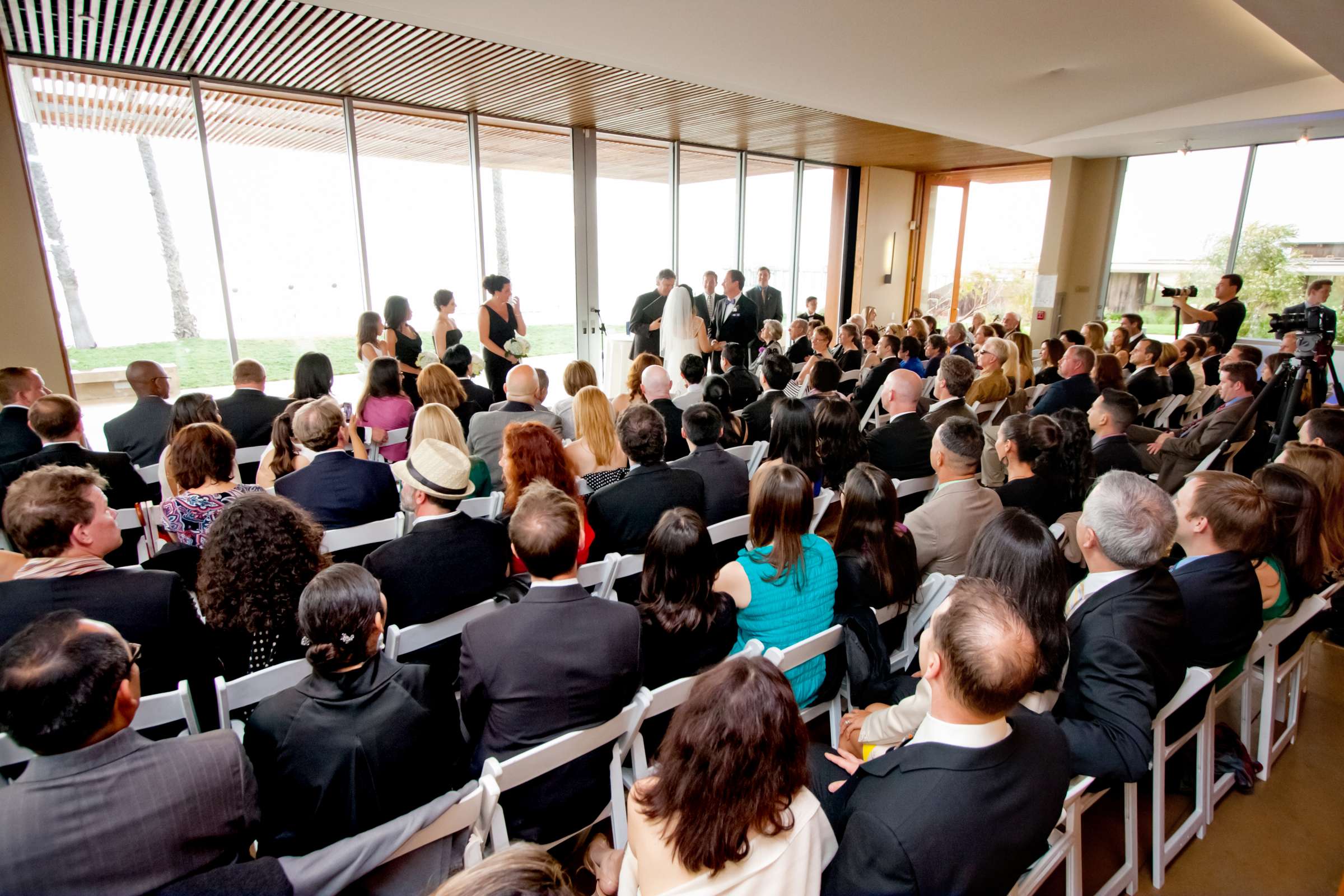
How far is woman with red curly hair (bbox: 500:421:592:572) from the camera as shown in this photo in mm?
3055

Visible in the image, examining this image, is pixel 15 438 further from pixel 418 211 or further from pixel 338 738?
pixel 418 211

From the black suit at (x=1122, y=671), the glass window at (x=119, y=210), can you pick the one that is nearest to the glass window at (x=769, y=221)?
the glass window at (x=119, y=210)

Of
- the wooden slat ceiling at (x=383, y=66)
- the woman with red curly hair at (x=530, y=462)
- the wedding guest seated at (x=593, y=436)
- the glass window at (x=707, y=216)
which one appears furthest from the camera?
the glass window at (x=707, y=216)

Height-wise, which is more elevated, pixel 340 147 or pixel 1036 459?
pixel 340 147

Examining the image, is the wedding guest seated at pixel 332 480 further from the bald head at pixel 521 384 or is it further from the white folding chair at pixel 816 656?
the white folding chair at pixel 816 656

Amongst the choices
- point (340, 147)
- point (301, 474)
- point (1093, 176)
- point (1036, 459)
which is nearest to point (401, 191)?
point (340, 147)

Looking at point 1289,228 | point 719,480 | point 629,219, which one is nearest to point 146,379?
point 719,480

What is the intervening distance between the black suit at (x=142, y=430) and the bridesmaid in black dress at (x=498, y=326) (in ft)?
10.1

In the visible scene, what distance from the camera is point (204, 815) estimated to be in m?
1.31

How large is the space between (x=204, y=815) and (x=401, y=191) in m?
7.86

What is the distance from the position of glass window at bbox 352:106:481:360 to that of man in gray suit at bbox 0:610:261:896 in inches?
248

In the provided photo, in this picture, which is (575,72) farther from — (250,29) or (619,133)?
(619,133)

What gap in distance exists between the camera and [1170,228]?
10.3 m

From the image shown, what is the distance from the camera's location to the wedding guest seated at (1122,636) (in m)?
1.71
